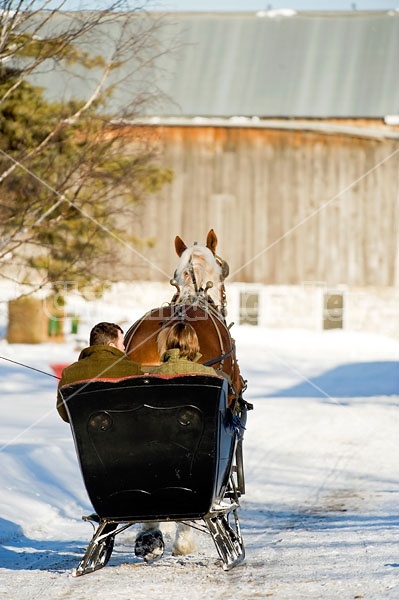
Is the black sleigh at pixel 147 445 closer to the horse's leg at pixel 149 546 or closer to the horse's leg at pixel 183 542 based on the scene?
the horse's leg at pixel 149 546

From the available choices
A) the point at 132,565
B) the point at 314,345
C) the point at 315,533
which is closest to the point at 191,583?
the point at 132,565

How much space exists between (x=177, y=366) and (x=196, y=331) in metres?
0.98

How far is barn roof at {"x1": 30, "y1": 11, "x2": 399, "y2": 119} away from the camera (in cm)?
3200

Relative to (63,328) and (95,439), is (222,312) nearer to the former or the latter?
(95,439)

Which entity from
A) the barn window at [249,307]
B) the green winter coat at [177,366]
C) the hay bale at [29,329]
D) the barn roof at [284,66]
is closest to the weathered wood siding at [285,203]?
the barn roof at [284,66]

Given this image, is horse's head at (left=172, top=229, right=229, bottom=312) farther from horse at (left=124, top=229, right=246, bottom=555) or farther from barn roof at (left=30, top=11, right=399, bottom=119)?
barn roof at (left=30, top=11, right=399, bottom=119)

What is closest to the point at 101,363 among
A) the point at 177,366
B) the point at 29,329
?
the point at 177,366

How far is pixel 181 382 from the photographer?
7047 mm

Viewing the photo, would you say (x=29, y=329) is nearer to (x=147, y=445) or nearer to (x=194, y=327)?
(x=194, y=327)

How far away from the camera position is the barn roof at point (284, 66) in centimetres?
3200

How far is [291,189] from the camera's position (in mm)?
32219

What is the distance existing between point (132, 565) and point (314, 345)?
78.8 ft

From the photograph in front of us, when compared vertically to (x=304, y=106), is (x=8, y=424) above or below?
below

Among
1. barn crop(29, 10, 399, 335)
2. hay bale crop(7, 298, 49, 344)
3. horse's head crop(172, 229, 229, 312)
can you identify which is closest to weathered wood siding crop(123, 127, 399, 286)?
barn crop(29, 10, 399, 335)
